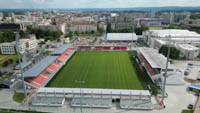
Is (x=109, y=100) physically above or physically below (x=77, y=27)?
below

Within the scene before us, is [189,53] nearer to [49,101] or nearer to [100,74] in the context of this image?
[100,74]

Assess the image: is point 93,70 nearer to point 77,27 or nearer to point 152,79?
point 152,79

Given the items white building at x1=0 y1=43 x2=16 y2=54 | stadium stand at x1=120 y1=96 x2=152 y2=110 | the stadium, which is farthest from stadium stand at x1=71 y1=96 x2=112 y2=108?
white building at x1=0 y1=43 x2=16 y2=54

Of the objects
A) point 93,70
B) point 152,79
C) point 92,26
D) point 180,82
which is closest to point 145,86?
point 152,79

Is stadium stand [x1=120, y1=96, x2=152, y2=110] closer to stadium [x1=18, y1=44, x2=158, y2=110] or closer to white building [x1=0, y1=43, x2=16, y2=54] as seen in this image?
stadium [x1=18, y1=44, x2=158, y2=110]

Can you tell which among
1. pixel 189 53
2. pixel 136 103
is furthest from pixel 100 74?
pixel 189 53

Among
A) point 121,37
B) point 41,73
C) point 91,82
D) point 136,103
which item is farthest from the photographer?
point 121,37

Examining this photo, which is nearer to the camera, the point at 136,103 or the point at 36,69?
the point at 136,103
